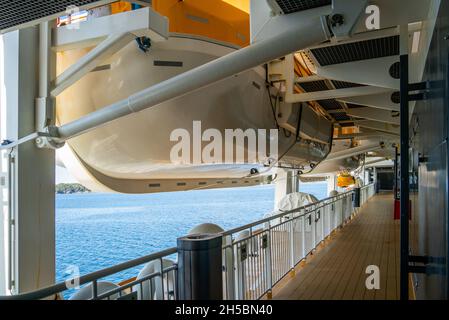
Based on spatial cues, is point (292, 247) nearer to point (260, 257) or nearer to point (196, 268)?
point (260, 257)

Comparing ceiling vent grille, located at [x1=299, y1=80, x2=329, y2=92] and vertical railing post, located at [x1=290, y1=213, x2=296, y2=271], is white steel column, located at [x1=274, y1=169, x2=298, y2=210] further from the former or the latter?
vertical railing post, located at [x1=290, y1=213, x2=296, y2=271]

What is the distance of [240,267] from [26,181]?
74.5 inches

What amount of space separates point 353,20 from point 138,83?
7.99ft

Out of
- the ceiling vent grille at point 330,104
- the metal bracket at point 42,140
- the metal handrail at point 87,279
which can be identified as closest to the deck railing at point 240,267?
the metal handrail at point 87,279

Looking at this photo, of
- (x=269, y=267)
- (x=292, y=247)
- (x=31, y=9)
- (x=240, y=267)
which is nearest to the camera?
(x=31, y=9)

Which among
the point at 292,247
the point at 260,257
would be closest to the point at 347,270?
the point at 292,247

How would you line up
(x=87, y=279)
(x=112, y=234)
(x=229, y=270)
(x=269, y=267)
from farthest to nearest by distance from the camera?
(x=112, y=234)
(x=269, y=267)
(x=229, y=270)
(x=87, y=279)

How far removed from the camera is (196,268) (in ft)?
8.07

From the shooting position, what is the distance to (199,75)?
2.68 meters

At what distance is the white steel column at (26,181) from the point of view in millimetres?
3068

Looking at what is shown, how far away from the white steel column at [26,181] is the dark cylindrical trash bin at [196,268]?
1.44 metres

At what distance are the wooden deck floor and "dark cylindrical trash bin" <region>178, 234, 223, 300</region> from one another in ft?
5.53

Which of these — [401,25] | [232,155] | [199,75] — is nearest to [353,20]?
[401,25]

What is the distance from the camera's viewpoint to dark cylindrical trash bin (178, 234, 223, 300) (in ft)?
8.07
